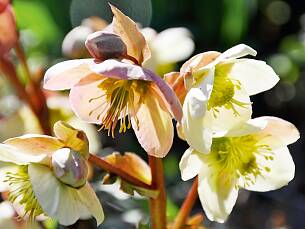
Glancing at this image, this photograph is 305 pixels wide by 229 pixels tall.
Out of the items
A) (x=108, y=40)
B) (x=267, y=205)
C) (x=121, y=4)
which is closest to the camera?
(x=108, y=40)

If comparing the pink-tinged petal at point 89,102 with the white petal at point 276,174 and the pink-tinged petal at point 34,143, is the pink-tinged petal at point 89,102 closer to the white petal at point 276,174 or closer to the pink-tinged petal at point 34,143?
the pink-tinged petal at point 34,143

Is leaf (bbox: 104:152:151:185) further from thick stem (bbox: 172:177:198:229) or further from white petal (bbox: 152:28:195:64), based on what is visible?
white petal (bbox: 152:28:195:64)

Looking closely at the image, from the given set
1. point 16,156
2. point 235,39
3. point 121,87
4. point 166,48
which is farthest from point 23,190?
point 235,39

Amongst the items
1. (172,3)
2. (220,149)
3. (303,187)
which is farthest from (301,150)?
(220,149)

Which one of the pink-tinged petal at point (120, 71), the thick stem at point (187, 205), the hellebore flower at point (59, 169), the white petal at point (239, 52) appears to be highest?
the pink-tinged petal at point (120, 71)

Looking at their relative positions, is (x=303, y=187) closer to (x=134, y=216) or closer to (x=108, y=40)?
(x=134, y=216)

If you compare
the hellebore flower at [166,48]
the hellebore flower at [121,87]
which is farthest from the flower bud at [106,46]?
the hellebore flower at [166,48]

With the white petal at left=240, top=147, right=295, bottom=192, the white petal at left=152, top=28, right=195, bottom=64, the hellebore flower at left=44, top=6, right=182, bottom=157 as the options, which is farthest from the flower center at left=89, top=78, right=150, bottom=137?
the white petal at left=152, top=28, right=195, bottom=64
